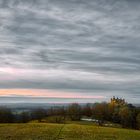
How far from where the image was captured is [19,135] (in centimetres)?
5619

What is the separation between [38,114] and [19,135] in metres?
82.0

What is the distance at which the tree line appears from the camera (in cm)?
12072

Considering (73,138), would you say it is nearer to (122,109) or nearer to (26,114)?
(26,114)

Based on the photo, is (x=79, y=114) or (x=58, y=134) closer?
(x=58, y=134)

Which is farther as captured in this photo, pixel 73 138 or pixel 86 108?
pixel 86 108

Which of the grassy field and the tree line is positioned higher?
the tree line

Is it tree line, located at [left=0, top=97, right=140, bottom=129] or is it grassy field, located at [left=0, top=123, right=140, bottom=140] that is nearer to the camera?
grassy field, located at [left=0, top=123, right=140, bottom=140]

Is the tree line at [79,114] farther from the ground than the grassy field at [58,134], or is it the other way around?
the tree line at [79,114]

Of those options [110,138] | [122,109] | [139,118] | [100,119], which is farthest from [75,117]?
[110,138]

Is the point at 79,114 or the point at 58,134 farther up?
the point at 79,114

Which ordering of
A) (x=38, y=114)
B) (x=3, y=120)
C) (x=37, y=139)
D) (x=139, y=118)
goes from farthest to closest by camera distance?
(x=38, y=114) → (x=139, y=118) → (x=3, y=120) → (x=37, y=139)

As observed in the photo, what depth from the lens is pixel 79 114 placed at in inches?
5979

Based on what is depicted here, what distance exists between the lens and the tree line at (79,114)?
396 ft

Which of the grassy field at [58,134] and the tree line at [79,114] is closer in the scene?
the grassy field at [58,134]
